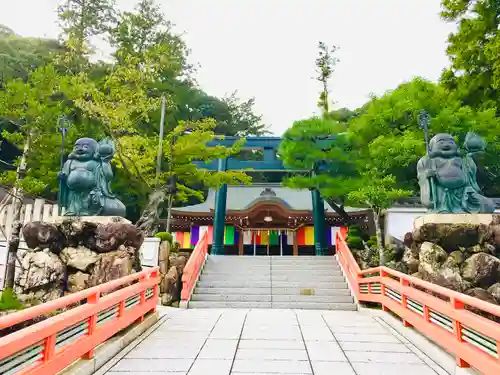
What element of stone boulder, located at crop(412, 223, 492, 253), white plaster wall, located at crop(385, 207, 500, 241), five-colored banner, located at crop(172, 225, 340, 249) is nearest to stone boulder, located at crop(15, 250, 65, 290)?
stone boulder, located at crop(412, 223, 492, 253)

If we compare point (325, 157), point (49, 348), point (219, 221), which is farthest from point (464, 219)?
point (219, 221)

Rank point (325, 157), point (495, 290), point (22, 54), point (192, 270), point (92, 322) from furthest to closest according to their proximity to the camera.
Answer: point (22, 54) → point (325, 157) → point (192, 270) → point (495, 290) → point (92, 322)

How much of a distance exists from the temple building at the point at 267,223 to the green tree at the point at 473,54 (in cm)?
618

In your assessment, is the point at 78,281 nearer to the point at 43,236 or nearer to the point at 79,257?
the point at 79,257

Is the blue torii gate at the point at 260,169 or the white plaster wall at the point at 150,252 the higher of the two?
the blue torii gate at the point at 260,169

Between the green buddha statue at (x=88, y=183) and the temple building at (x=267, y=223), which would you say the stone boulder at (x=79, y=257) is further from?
the temple building at (x=267, y=223)

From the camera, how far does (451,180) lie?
7164 mm

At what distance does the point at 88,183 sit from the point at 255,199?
9.08 meters

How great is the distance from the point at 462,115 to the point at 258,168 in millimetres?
8522

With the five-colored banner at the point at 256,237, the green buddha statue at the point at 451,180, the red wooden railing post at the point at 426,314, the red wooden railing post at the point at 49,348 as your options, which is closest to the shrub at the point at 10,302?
the red wooden railing post at the point at 49,348

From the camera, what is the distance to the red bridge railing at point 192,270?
854cm

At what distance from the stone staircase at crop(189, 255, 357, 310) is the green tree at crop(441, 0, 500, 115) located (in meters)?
8.36

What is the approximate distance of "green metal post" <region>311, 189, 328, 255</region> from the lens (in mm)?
14422

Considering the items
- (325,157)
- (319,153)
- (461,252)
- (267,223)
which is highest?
(319,153)
